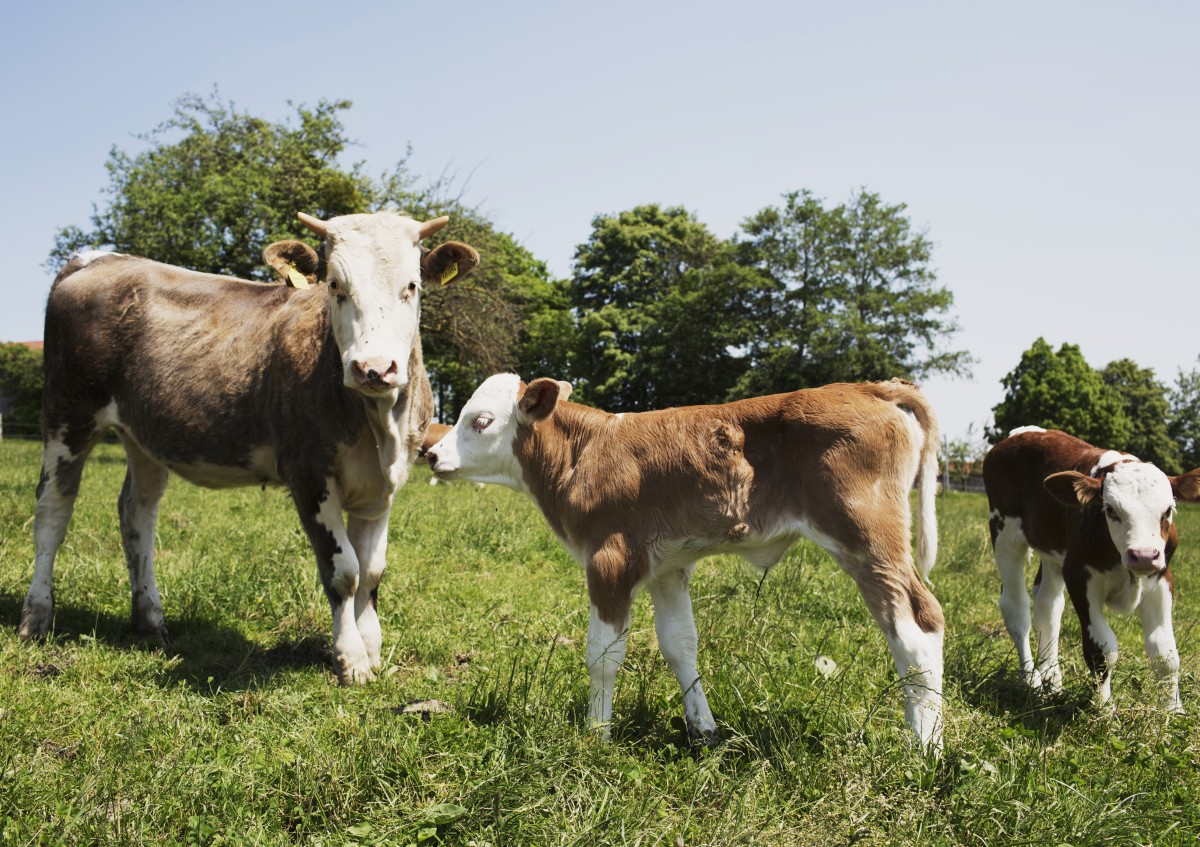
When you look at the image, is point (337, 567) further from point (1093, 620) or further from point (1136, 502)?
point (1136, 502)

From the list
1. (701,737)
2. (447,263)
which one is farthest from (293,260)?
(701,737)

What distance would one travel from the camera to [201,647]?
21.0 ft

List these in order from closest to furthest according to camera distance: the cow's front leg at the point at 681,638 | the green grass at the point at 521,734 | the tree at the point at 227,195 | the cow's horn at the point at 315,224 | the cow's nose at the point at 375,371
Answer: the green grass at the point at 521,734 → the cow's front leg at the point at 681,638 → the cow's nose at the point at 375,371 → the cow's horn at the point at 315,224 → the tree at the point at 227,195

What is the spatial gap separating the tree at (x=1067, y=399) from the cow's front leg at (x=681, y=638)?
164 ft

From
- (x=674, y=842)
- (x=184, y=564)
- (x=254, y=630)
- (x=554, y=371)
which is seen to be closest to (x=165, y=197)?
(x=184, y=564)

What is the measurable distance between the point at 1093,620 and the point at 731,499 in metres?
2.82

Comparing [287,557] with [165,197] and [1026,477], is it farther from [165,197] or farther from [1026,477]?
[165,197]

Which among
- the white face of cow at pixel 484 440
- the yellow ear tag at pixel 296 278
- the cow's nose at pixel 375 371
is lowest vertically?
the white face of cow at pixel 484 440

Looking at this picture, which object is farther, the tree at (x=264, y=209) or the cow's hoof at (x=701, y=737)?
the tree at (x=264, y=209)

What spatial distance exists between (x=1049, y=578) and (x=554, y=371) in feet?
156

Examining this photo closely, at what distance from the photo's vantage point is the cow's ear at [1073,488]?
5727 millimetres

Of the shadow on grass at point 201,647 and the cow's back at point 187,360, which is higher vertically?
the cow's back at point 187,360

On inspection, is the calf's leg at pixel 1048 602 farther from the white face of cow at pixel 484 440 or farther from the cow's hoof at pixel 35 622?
the cow's hoof at pixel 35 622

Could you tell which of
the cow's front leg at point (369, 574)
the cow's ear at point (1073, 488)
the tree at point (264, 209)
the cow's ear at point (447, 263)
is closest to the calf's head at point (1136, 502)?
the cow's ear at point (1073, 488)
